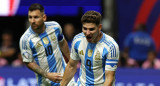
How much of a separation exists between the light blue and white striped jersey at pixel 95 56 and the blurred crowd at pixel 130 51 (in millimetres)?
4176

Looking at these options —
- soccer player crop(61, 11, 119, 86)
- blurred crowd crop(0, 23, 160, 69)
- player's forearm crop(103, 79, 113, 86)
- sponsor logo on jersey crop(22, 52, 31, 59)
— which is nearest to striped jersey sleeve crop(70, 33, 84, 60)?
soccer player crop(61, 11, 119, 86)

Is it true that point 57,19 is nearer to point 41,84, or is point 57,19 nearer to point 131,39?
point 131,39

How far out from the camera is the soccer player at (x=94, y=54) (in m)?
7.20

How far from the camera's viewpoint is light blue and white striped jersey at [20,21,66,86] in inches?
335

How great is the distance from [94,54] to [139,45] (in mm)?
5587

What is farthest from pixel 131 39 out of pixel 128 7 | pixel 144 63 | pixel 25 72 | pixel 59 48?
pixel 59 48

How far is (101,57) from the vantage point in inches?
291

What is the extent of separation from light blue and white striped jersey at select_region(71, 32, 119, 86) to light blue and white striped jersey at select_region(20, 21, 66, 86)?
3.37ft

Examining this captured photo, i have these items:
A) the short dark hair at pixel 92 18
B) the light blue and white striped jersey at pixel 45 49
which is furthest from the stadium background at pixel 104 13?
the short dark hair at pixel 92 18

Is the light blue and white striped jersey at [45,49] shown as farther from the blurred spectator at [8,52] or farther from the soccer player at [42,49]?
the blurred spectator at [8,52]

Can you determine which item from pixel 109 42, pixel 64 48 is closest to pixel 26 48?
pixel 64 48

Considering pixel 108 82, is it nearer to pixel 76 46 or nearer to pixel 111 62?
pixel 111 62

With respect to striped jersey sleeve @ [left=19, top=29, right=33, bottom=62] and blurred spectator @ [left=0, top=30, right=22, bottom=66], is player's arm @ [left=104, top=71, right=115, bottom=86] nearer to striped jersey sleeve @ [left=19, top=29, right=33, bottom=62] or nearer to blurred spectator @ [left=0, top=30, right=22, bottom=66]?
striped jersey sleeve @ [left=19, top=29, right=33, bottom=62]

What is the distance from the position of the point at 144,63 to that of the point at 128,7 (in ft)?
7.21
